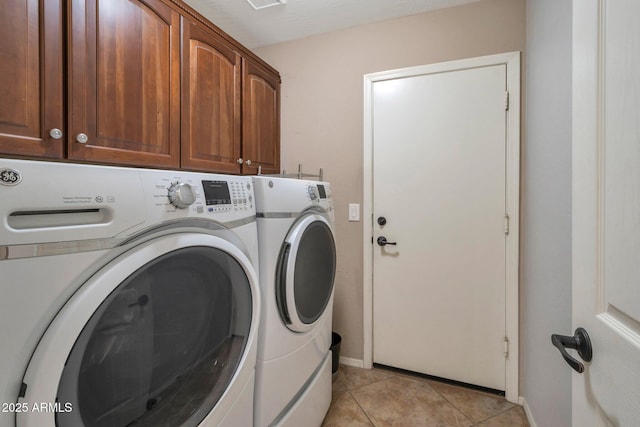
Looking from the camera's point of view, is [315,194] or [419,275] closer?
[315,194]

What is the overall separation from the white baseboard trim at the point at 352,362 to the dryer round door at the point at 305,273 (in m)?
0.87

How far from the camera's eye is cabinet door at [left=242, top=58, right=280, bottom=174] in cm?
179

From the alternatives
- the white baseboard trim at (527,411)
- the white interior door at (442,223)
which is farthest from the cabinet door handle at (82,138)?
the white baseboard trim at (527,411)

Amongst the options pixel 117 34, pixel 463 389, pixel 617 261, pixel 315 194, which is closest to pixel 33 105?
pixel 117 34

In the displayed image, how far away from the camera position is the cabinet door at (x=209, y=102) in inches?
54.4

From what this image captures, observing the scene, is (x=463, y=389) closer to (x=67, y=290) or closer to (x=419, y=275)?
(x=419, y=275)

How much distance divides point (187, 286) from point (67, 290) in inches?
11.6

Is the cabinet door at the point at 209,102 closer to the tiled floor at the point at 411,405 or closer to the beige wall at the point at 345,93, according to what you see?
the beige wall at the point at 345,93

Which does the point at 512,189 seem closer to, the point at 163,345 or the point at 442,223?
the point at 442,223

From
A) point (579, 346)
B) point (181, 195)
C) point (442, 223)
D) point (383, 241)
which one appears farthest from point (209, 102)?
point (579, 346)

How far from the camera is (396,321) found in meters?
1.92

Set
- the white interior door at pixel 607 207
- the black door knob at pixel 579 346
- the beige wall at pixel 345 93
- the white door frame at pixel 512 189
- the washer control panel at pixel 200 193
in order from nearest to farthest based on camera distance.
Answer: the white interior door at pixel 607 207
the black door knob at pixel 579 346
the washer control panel at pixel 200 193
the white door frame at pixel 512 189
the beige wall at pixel 345 93

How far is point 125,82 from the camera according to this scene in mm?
1113

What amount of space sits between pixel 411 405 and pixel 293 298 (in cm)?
118
